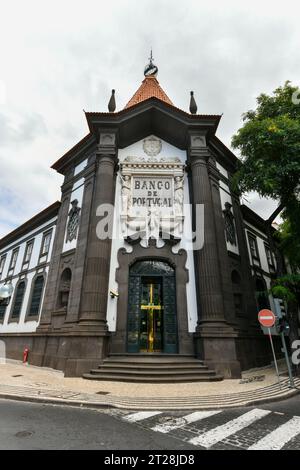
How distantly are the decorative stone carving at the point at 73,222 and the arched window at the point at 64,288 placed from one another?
7.03 ft

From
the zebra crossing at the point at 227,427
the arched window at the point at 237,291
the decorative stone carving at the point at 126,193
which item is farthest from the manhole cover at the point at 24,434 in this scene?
the arched window at the point at 237,291

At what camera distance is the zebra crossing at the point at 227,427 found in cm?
434

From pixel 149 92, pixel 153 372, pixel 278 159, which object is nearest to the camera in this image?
pixel 153 372

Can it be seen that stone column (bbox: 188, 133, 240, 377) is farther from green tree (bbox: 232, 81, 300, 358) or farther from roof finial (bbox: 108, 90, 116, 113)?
roof finial (bbox: 108, 90, 116, 113)

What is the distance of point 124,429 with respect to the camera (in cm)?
496

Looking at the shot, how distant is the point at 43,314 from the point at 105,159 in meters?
10.1

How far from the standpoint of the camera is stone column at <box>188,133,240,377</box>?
447 inches

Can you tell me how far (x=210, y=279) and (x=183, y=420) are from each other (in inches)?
308

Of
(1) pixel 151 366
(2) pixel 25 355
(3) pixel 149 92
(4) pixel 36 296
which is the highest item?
(3) pixel 149 92

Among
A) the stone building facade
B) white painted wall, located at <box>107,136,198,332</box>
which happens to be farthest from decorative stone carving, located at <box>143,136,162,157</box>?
white painted wall, located at <box>107,136,198,332</box>

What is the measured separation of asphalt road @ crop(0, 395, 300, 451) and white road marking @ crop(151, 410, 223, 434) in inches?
0.8

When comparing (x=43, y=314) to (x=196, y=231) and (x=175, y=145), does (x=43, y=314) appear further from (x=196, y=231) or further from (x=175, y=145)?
(x=175, y=145)

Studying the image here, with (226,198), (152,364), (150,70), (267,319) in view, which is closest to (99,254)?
(152,364)

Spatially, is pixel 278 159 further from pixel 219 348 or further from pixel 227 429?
pixel 227 429
